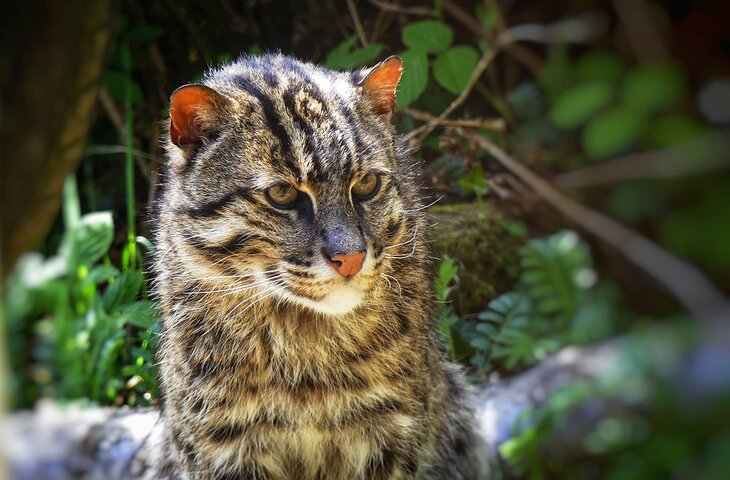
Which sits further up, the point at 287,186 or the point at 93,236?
the point at 287,186

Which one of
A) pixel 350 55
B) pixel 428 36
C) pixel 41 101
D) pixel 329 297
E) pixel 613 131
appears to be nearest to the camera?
pixel 613 131

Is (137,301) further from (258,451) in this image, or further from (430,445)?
(430,445)

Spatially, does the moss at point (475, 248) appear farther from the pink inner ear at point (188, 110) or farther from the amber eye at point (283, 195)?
the pink inner ear at point (188, 110)

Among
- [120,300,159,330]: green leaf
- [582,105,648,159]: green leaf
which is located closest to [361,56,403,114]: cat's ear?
[582,105,648,159]: green leaf

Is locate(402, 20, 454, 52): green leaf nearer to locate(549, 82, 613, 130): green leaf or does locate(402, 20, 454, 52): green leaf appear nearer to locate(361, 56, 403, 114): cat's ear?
locate(361, 56, 403, 114): cat's ear

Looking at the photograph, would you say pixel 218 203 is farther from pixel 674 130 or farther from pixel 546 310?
pixel 674 130

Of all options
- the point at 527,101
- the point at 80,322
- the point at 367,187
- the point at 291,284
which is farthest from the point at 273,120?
the point at 80,322

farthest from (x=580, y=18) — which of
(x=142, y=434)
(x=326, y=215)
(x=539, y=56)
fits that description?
(x=142, y=434)
